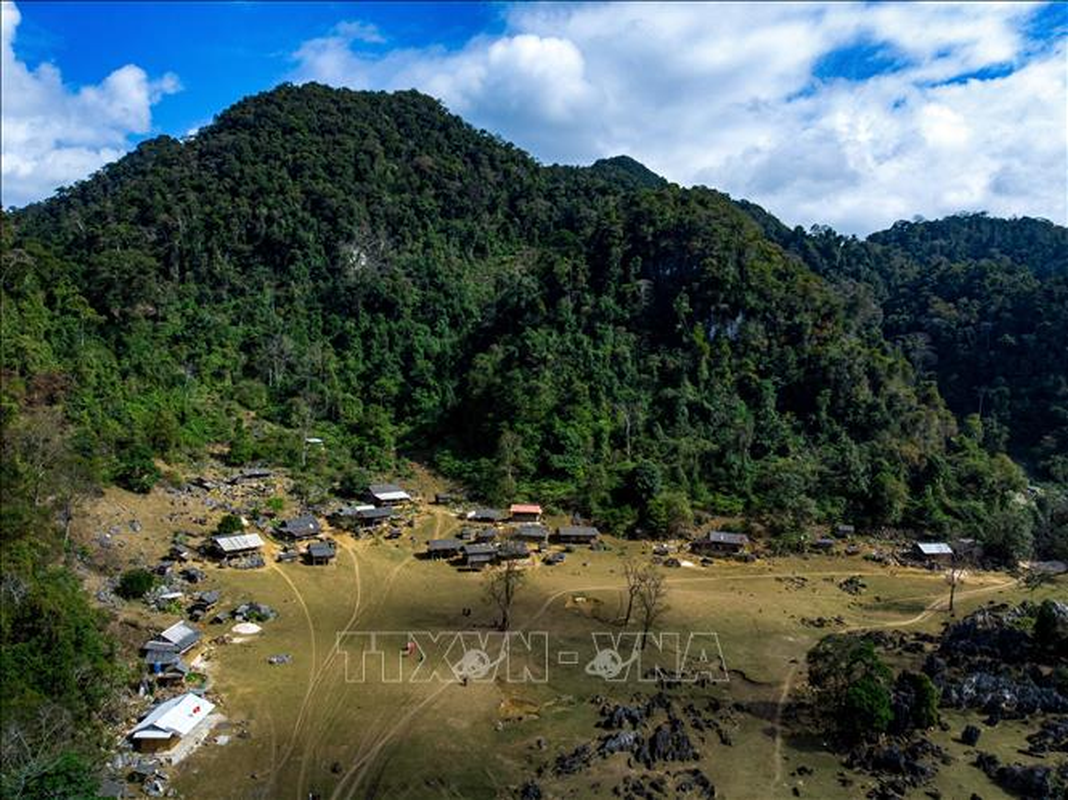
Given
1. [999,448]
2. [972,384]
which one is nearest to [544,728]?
[999,448]

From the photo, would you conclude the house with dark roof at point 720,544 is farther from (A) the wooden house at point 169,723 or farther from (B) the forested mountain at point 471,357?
(A) the wooden house at point 169,723

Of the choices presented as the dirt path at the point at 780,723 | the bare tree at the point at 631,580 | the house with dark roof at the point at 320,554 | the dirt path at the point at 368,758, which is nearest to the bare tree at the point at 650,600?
the bare tree at the point at 631,580

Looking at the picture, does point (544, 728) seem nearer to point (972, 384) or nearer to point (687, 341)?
point (687, 341)

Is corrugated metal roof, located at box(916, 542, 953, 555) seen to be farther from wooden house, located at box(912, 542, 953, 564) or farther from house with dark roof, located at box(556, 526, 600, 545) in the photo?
house with dark roof, located at box(556, 526, 600, 545)

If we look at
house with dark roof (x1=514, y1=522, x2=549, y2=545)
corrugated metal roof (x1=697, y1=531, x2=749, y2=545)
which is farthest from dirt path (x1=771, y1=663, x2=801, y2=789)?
house with dark roof (x1=514, y1=522, x2=549, y2=545)

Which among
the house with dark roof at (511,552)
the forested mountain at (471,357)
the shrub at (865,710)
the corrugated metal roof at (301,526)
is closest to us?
the shrub at (865,710)

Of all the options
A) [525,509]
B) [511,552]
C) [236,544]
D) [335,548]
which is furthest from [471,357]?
[236,544]
